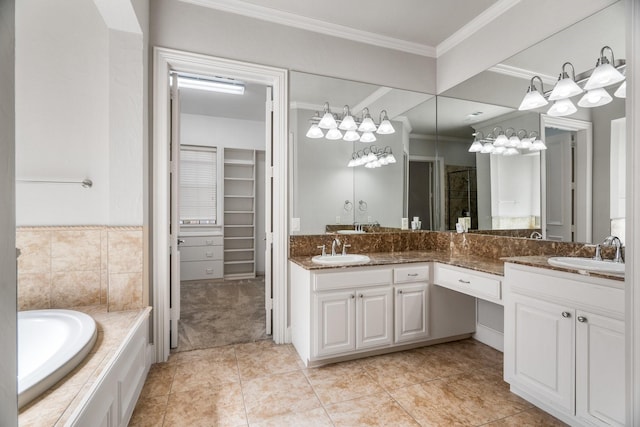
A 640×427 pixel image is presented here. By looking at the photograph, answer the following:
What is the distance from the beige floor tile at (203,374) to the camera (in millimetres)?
2102

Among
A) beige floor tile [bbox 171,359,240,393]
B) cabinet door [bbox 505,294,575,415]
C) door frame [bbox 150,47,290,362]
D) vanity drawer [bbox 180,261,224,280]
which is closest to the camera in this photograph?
cabinet door [bbox 505,294,575,415]

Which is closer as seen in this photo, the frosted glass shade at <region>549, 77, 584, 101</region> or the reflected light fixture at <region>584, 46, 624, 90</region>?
the reflected light fixture at <region>584, 46, 624, 90</region>

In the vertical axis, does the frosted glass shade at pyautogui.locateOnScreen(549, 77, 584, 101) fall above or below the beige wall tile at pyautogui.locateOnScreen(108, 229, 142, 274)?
above

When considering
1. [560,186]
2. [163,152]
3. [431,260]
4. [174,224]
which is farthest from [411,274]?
[163,152]

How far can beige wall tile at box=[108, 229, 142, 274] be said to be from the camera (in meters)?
2.03

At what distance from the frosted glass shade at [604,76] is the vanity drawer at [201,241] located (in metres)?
4.89

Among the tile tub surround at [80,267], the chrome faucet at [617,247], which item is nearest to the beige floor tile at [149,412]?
the tile tub surround at [80,267]

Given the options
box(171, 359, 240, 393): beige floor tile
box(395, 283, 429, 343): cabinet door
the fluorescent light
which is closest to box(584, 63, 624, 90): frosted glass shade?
box(395, 283, 429, 343): cabinet door

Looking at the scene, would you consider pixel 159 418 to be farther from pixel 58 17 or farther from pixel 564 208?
pixel 564 208

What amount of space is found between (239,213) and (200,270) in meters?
1.16

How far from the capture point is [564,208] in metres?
2.17

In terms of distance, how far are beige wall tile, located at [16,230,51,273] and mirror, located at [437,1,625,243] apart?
3360 mm

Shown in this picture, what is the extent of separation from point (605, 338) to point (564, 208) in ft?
3.21

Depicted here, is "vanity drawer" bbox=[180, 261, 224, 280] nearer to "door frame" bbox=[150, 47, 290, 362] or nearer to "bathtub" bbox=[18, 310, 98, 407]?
"door frame" bbox=[150, 47, 290, 362]
